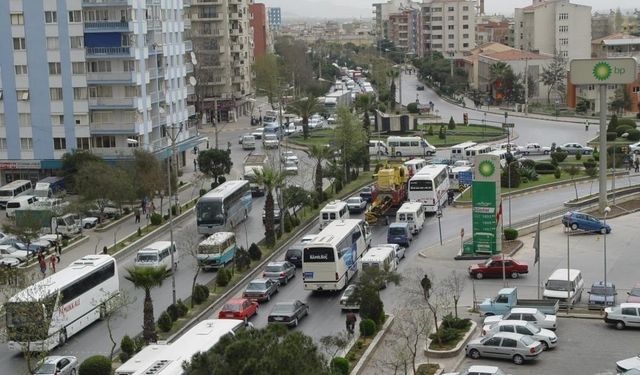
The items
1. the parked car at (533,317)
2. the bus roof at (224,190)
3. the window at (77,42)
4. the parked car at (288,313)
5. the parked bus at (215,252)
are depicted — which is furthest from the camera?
the window at (77,42)

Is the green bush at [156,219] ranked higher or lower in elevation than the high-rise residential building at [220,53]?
lower

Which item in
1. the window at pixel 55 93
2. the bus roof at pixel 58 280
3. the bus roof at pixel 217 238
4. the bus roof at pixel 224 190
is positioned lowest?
the bus roof at pixel 217 238

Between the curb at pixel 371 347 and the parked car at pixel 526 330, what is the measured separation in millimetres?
→ 3418

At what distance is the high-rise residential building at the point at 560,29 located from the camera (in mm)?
124500

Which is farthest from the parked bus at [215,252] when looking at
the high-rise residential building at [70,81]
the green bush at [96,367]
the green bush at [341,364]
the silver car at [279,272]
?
the high-rise residential building at [70,81]

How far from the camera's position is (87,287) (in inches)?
1399

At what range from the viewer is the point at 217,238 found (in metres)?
43.7

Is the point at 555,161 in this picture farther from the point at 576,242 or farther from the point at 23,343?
the point at 23,343

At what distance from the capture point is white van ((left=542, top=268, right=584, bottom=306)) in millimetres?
35594

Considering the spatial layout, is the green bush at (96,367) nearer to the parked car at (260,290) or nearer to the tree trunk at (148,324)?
the tree trunk at (148,324)

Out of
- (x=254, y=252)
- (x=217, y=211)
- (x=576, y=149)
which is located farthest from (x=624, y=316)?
(x=576, y=149)

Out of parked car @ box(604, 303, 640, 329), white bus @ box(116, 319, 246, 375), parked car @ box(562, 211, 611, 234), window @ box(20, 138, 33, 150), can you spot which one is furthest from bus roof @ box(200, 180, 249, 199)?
parked car @ box(604, 303, 640, 329)

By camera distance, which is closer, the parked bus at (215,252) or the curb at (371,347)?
the curb at (371,347)

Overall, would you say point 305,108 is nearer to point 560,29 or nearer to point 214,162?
point 214,162
